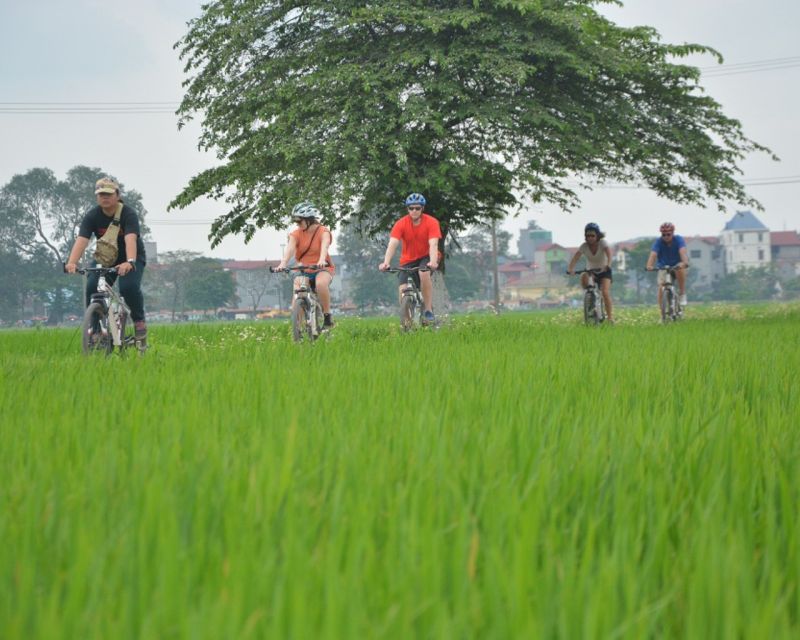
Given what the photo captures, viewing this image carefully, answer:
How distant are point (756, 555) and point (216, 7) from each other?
64.2ft

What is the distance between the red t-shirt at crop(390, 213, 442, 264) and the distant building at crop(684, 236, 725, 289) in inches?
5204

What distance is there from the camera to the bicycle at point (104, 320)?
8.18 m

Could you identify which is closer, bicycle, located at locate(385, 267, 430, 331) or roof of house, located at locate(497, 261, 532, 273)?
bicycle, located at locate(385, 267, 430, 331)

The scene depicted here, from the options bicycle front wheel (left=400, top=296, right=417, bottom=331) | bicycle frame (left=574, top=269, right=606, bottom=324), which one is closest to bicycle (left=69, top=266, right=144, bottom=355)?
bicycle front wheel (left=400, top=296, right=417, bottom=331)

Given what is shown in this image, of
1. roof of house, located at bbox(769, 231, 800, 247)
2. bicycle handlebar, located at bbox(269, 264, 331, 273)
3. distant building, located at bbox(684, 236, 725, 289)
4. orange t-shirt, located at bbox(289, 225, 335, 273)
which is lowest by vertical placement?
bicycle handlebar, located at bbox(269, 264, 331, 273)

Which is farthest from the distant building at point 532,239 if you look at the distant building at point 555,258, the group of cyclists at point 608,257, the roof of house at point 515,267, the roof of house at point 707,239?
the group of cyclists at point 608,257

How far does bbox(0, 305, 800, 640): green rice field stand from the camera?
1.25m

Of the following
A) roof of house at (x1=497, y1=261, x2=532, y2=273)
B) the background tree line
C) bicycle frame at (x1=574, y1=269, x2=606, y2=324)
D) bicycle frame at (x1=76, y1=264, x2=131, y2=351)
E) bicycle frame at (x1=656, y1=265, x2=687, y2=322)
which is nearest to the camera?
bicycle frame at (x1=76, y1=264, x2=131, y2=351)

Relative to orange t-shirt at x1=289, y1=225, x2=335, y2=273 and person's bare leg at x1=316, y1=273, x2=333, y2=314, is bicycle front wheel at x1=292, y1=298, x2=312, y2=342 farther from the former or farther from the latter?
orange t-shirt at x1=289, y1=225, x2=335, y2=273

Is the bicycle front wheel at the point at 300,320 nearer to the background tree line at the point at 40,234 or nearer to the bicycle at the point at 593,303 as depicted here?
the bicycle at the point at 593,303

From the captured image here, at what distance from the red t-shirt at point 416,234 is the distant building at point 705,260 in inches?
5204

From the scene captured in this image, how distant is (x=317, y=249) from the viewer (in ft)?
33.1

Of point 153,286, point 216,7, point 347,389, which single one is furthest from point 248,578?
point 153,286

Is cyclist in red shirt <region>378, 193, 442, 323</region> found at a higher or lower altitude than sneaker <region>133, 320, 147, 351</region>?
higher
